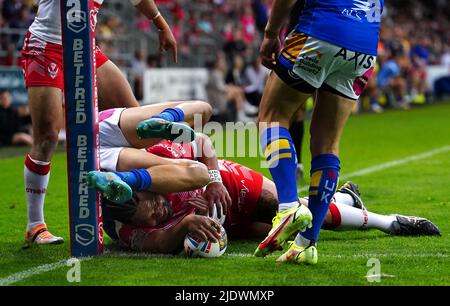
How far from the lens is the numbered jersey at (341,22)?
457 centimetres

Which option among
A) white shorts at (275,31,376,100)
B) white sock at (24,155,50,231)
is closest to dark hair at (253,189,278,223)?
white shorts at (275,31,376,100)

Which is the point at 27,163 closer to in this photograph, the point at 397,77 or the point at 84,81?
the point at 84,81

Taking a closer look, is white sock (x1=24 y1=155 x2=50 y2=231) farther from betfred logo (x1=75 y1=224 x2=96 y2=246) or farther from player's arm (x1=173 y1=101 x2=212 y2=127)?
player's arm (x1=173 y1=101 x2=212 y2=127)

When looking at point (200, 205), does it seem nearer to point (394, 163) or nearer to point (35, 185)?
point (35, 185)

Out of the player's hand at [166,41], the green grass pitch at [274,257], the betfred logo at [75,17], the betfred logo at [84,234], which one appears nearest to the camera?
the green grass pitch at [274,257]

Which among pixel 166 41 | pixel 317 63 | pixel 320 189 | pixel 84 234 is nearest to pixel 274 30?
pixel 317 63

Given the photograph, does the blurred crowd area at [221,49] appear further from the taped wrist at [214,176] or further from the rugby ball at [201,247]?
the rugby ball at [201,247]

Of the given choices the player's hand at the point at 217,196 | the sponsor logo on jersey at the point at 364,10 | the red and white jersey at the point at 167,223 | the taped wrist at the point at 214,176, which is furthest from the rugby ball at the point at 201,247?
the sponsor logo on jersey at the point at 364,10

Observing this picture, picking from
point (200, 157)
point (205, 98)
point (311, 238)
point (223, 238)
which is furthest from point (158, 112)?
point (205, 98)

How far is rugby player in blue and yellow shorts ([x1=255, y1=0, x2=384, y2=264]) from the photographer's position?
4.57 m

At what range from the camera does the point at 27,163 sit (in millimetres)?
5727

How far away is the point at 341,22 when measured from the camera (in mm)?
4578

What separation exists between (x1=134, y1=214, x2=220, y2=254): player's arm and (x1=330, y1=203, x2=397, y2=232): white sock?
971 millimetres

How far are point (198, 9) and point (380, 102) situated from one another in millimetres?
5648
